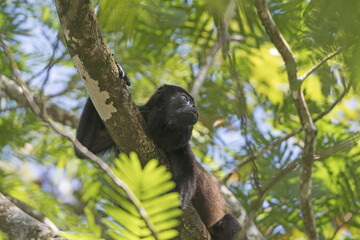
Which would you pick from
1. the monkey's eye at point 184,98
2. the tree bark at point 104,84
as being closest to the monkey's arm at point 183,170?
the tree bark at point 104,84

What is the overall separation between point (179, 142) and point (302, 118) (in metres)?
1.11

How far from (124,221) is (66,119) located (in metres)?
4.95

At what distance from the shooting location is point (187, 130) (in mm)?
4316

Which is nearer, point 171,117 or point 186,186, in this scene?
point 186,186

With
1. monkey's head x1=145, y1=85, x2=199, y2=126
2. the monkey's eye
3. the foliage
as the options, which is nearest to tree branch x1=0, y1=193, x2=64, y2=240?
the foliage

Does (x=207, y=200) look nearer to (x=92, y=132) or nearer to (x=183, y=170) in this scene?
(x=183, y=170)

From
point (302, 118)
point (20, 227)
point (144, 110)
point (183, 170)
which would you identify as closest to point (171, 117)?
point (144, 110)

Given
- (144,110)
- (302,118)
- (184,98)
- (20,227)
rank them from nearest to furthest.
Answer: (20,227)
(302,118)
(184,98)
(144,110)

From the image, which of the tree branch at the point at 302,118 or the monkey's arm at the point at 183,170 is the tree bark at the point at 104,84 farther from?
the tree branch at the point at 302,118

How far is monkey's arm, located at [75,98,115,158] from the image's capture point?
408 cm

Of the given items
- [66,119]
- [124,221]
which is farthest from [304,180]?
[66,119]

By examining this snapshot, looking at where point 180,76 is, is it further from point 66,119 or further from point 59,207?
point 59,207

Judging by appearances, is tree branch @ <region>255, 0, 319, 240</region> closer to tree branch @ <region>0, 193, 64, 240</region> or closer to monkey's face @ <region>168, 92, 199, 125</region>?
monkey's face @ <region>168, 92, 199, 125</region>

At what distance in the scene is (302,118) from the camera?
12.6 ft
